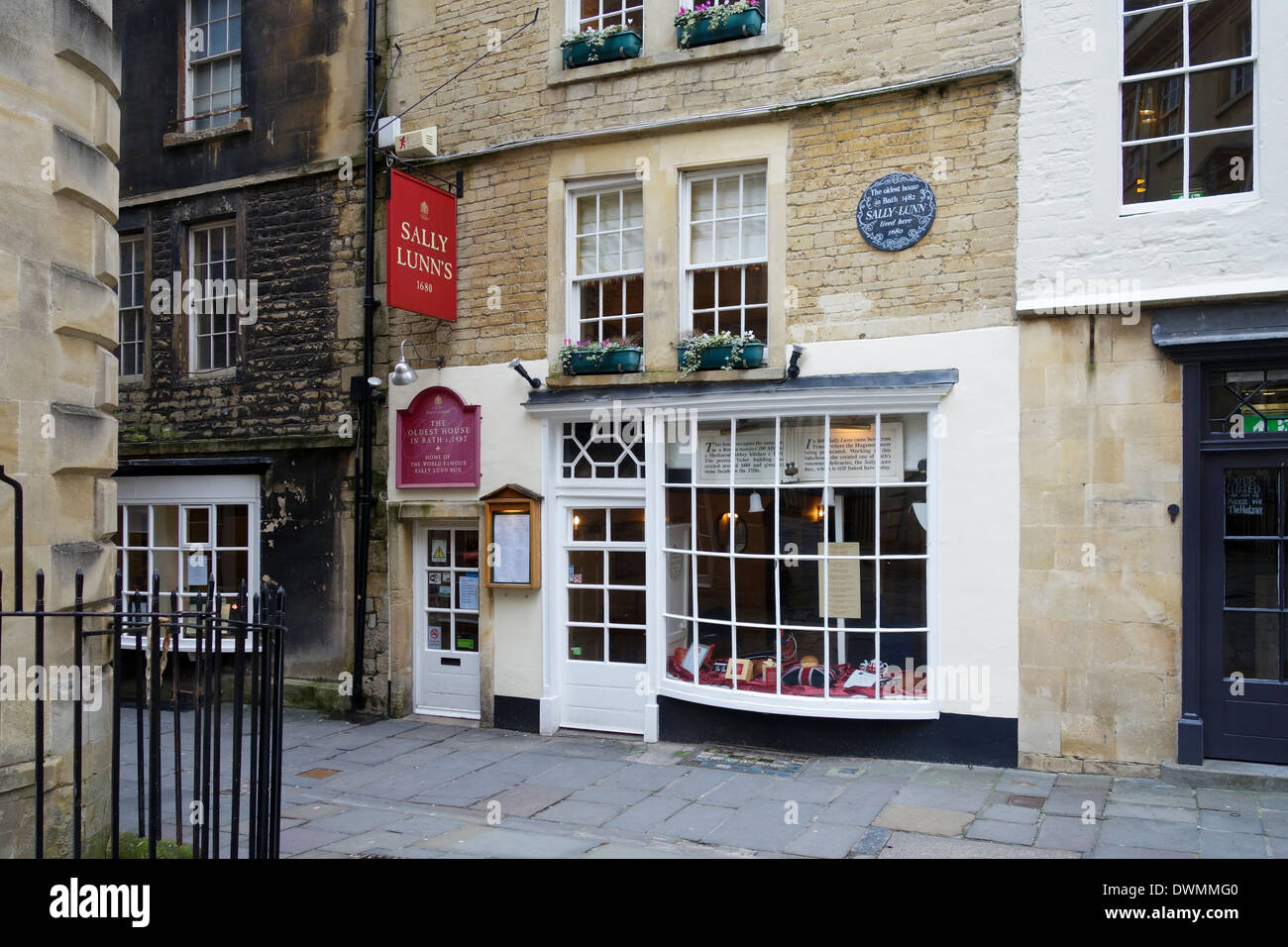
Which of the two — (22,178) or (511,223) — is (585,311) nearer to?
(511,223)

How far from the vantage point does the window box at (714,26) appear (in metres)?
9.13

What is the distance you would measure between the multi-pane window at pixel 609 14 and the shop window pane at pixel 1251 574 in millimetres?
7190

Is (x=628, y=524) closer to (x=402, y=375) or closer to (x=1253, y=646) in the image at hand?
(x=402, y=375)

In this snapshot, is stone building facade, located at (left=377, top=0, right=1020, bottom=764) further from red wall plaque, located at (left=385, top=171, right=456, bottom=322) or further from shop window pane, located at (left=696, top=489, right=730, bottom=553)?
red wall plaque, located at (left=385, top=171, right=456, bottom=322)

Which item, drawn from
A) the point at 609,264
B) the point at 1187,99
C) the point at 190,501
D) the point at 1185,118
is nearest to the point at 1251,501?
the point at 1185,118

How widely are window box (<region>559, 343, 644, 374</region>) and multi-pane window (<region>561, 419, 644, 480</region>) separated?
0.53 metres

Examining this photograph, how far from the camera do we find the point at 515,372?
10.2 metres

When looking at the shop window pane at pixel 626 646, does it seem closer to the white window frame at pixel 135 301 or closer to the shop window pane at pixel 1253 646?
the shop window pane at pixel 1253 646

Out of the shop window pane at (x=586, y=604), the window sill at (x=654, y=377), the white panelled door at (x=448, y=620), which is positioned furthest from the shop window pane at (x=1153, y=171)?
the white panelled door at (x=448, y=620)

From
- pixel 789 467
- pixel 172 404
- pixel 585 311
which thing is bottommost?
pixel 789 467

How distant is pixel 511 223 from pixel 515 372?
1.58 metres

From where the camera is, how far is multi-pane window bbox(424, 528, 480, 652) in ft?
35.0

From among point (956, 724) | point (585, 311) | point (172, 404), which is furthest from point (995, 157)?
point (172, 404)

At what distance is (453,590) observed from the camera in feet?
35.4
